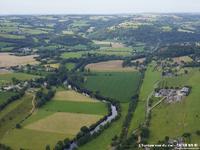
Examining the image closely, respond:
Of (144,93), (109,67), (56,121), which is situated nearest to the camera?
(56,121)

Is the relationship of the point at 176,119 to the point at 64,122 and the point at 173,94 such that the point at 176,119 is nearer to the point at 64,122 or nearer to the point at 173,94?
the point at 173,94

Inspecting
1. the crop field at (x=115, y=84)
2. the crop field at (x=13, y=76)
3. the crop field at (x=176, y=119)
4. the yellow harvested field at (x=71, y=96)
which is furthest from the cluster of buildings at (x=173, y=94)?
the crop field at (x=13, y=76)

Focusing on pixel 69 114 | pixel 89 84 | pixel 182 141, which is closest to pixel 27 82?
pixel 89 84

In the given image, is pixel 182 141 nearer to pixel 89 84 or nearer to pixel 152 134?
pixel 152 134

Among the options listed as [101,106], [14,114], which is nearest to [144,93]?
[101,106]

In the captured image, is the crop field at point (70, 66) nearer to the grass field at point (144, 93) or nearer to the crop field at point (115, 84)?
the crop field at point (115, 84)

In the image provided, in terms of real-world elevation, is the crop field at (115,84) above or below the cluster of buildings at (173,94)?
below
